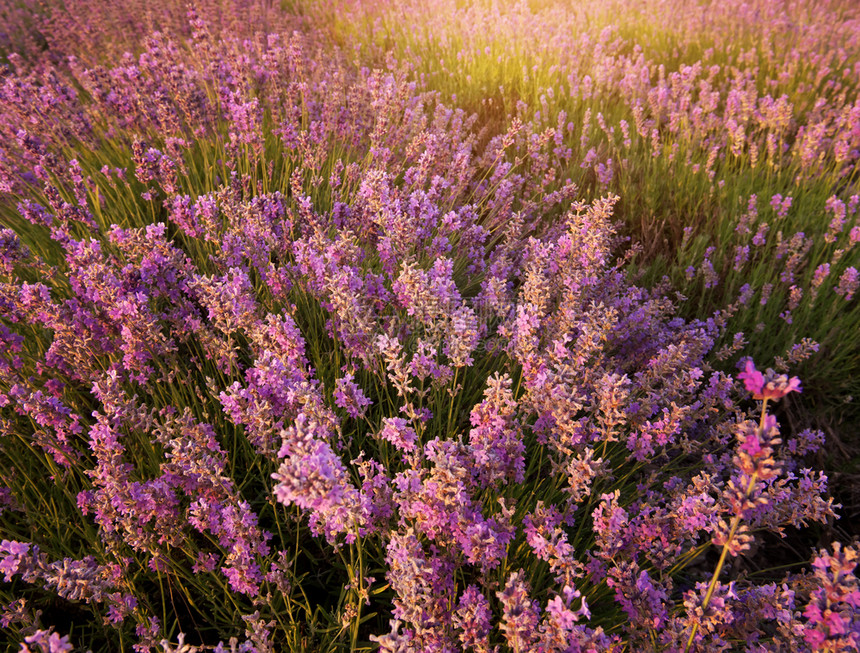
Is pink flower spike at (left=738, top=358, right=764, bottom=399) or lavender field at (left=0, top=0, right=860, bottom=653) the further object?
lavender field at (left=0, top=0, right=860, bottom=653)

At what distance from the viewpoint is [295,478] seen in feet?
3.22

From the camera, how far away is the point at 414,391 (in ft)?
6.85

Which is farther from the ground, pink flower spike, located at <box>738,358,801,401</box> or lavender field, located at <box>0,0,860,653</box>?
pink flower spike, located at <box>738,358,801,401</box>

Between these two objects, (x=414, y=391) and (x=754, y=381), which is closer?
(x=754, y=381)

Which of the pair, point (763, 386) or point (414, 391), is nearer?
point (763, 386)

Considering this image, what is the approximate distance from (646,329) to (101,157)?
3.82 m

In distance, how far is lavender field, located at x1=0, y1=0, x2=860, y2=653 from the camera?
52.4 inches

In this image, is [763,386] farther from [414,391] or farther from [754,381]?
[414,391]

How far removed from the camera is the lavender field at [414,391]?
4.37ft

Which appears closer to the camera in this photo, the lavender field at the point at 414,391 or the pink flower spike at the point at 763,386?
the pink flower spike at the point at 763,386

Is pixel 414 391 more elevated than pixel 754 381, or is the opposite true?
pixel 754 381

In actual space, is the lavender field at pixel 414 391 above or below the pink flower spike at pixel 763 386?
below

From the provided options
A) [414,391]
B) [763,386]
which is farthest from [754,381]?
[414,391]

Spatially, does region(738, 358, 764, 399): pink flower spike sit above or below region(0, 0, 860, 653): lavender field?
above
